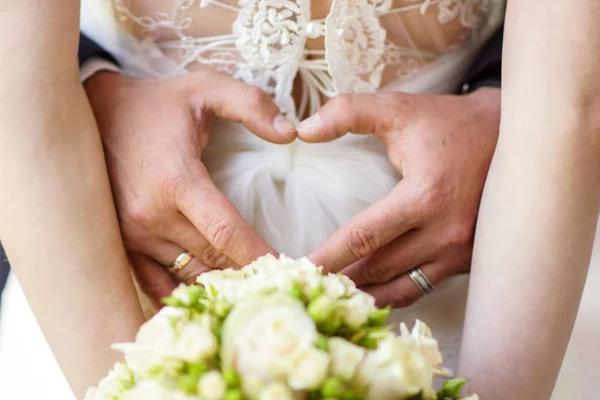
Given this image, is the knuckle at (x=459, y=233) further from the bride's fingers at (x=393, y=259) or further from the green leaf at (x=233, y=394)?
the green leaf at (x=233, y=394)

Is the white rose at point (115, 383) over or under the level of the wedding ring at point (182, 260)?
over

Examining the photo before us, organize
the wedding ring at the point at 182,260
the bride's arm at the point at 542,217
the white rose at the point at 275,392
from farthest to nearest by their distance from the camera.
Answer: the wedding ring at the point at 182,260 < the bride's arm at the point at 542,217 < the white rose at the point at 275,392

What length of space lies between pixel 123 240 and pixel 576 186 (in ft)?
1.64

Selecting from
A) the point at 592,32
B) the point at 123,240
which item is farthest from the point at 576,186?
the point at 123,240

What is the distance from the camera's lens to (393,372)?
0.97 ft

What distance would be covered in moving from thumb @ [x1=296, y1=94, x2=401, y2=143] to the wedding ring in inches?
7.4

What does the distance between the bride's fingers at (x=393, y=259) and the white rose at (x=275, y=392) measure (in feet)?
1.32

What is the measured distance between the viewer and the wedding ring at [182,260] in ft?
2.20

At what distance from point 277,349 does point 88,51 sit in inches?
23.1

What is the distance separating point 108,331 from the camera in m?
0.61

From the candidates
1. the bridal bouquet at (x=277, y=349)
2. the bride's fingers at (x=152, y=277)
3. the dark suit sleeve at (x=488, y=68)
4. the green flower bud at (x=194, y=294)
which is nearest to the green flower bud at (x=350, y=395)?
the bridal bouquet at (x=277, y=349)

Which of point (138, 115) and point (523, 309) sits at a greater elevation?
point (138, 115)

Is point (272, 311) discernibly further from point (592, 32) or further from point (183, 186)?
point (592, 32)

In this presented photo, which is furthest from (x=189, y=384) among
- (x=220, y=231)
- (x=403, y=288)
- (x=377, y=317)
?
(x=403, y=288)
